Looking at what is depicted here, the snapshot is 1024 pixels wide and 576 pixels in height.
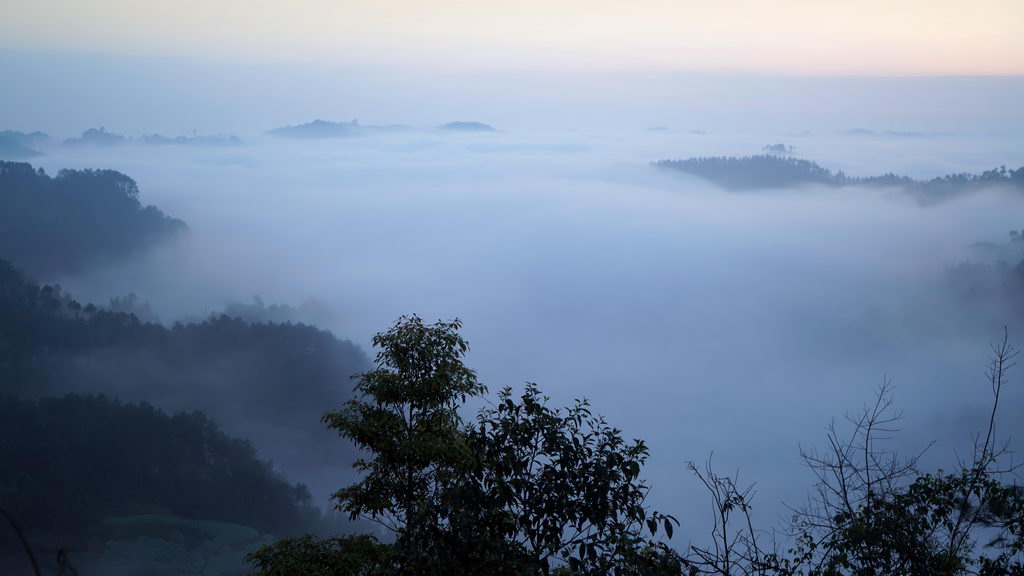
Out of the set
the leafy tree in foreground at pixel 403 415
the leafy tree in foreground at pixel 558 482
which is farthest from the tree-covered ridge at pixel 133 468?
the leafy tree in foreground at pixel 558 482

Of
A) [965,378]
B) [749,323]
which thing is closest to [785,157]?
[749,323]

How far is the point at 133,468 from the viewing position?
→ 118 feet

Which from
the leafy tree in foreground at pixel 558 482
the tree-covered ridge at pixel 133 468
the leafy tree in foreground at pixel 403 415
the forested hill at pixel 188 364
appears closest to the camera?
the leafy tree in foreground at pixel 558 482

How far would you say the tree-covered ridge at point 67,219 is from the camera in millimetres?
72688

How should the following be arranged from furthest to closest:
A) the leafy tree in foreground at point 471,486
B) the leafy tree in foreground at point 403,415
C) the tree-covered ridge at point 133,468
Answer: the tree-covered ridge at point 133,468 < the leafy tree in foreground at point 403,415 < the leafy tree in foreground at point 471,486

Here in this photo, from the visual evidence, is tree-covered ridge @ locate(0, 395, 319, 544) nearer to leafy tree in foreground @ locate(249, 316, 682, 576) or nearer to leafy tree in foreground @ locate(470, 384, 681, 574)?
leafy tree in foreground @ locate(249, 316, 682, 576)

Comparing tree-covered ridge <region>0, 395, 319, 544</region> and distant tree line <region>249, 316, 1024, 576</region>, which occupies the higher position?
distant tree line <region>249, 316, 1024, 576</region>

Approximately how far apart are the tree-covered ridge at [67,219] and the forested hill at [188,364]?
21607 millimetres

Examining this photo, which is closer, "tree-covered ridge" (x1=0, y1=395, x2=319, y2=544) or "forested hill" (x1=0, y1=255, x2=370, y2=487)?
"tree-covered ridge" (x1=0, y1=395, x2=319, y2=544)

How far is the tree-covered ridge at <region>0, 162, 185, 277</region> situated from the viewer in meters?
72.7

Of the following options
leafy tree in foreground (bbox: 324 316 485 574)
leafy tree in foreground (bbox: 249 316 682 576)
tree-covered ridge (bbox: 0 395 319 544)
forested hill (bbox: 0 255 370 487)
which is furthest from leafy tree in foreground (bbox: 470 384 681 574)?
forested hill (bbox: 0 255 370 487)

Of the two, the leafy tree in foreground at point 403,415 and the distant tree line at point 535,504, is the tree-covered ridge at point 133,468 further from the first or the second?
the distant tree line at point 535,504

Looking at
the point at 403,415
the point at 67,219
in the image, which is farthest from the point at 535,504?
the point at 67,219

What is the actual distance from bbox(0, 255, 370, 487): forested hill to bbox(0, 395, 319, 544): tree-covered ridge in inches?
417
